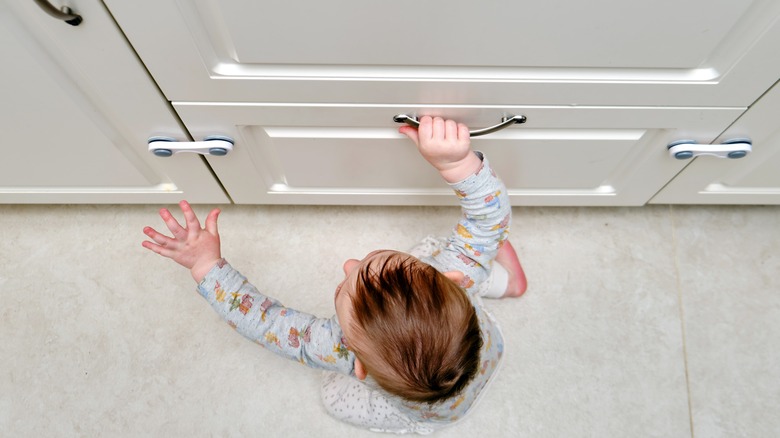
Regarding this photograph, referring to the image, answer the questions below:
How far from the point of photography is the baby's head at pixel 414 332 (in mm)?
525

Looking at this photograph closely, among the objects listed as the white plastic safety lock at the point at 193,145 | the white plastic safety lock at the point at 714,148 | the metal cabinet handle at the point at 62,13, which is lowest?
the white plastic safety lock at the point at 714,148

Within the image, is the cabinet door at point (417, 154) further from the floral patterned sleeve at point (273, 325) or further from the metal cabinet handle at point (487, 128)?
the floral patterned sleeve at point (273, 325)

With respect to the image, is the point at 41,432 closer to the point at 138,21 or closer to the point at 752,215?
the point at 138,21

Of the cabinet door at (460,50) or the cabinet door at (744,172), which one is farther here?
the cabinet door at (744,172)

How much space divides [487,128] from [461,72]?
9 cm

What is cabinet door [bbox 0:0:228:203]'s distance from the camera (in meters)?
0.47

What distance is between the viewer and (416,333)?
1.72 ft

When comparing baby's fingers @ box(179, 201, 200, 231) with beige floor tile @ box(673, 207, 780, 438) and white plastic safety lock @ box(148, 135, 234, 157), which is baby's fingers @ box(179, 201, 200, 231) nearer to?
white plastic safety lock @ box(148, 135, 234, 157)

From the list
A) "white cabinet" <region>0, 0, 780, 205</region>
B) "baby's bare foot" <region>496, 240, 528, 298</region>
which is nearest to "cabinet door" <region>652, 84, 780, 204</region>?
"white cabinet" <region>0, 0, 780, 205</region>

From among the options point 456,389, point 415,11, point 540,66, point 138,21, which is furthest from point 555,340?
point 138,21

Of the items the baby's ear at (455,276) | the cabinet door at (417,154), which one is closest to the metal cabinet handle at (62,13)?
the cabinet door at (417,154)

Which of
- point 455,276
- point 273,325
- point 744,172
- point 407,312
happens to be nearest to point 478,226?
point 455,276

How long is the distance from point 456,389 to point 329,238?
44cm

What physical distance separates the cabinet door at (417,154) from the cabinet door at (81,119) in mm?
50
